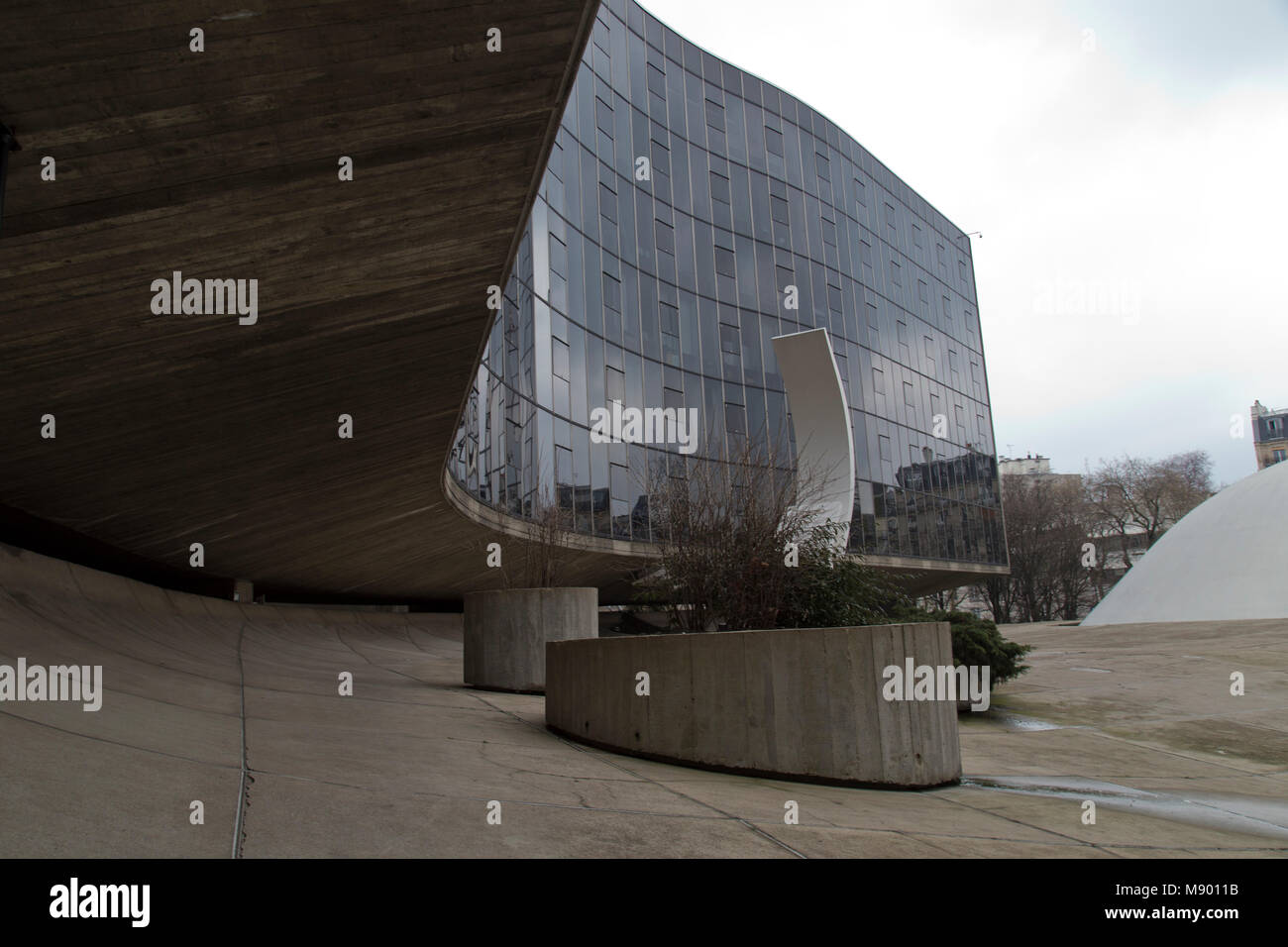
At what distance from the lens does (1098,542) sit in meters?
62.5

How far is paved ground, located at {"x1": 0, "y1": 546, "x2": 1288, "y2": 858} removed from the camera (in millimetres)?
3910

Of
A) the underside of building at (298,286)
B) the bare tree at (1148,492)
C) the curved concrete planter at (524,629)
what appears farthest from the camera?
the bare tree at (1148,492)

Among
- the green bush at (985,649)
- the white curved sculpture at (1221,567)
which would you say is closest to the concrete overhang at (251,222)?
the green bush at (985,649)

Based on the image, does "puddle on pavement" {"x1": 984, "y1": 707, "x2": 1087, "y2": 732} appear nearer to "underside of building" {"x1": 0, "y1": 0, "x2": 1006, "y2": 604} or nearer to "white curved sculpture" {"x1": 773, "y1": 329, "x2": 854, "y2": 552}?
"white curved sculpture" {"x1": 773, "y1": 329, "x2": 854, "y2": 552}

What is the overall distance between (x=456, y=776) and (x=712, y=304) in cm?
2886

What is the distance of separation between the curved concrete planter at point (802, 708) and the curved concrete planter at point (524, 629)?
4.73 meters

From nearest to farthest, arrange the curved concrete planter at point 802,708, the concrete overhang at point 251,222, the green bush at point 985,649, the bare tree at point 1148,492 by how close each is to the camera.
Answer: the concrete overhang at point 251,222, the curved concrete planter at point 802,708, the green bush at point 985,649, the bare tree at point 1148,492

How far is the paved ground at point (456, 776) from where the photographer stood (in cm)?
391

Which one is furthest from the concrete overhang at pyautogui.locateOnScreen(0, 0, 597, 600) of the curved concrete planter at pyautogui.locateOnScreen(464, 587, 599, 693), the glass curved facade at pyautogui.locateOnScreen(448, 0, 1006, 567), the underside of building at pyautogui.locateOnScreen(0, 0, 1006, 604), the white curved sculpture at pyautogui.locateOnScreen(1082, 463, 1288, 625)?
the white curved sculpture at pyautogui.locateOnScreen(1082, 463, 1288, 625)

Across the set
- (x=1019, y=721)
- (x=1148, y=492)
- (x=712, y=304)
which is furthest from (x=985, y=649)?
(x=1148, y=492)

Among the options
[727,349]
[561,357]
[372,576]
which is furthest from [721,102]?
[372,576]

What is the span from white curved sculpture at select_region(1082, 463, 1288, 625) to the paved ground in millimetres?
14734

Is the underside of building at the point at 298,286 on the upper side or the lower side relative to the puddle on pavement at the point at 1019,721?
upper

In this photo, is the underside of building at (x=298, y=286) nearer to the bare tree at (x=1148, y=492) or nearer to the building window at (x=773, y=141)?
the building window at (x=773, y=141)
